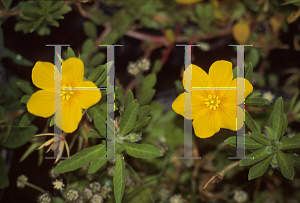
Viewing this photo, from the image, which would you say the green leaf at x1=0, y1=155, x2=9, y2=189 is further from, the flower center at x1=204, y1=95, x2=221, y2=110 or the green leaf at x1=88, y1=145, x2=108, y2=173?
the flower center at x1=204, y1=95, x2=221, y2=110

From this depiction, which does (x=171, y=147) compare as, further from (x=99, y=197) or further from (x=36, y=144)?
(x=36, y=144)

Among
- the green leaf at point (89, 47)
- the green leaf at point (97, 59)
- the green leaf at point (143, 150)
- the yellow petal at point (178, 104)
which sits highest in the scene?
the green leaf at point (89, 47)

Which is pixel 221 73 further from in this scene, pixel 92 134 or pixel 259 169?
pixel 92 134

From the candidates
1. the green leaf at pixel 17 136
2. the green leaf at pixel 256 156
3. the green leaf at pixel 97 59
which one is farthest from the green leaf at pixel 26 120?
the green leaf at pixel 256 156

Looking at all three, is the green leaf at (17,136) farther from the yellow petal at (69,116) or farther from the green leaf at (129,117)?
the green leaf at (129,117)

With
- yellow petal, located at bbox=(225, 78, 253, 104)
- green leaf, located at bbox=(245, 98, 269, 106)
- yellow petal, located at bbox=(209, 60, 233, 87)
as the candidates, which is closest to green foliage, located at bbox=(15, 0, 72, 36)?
yellow petal, located at bbox=(209, 60, 233, 87)

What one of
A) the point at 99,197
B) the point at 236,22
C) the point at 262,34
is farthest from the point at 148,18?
the point at 99,197
